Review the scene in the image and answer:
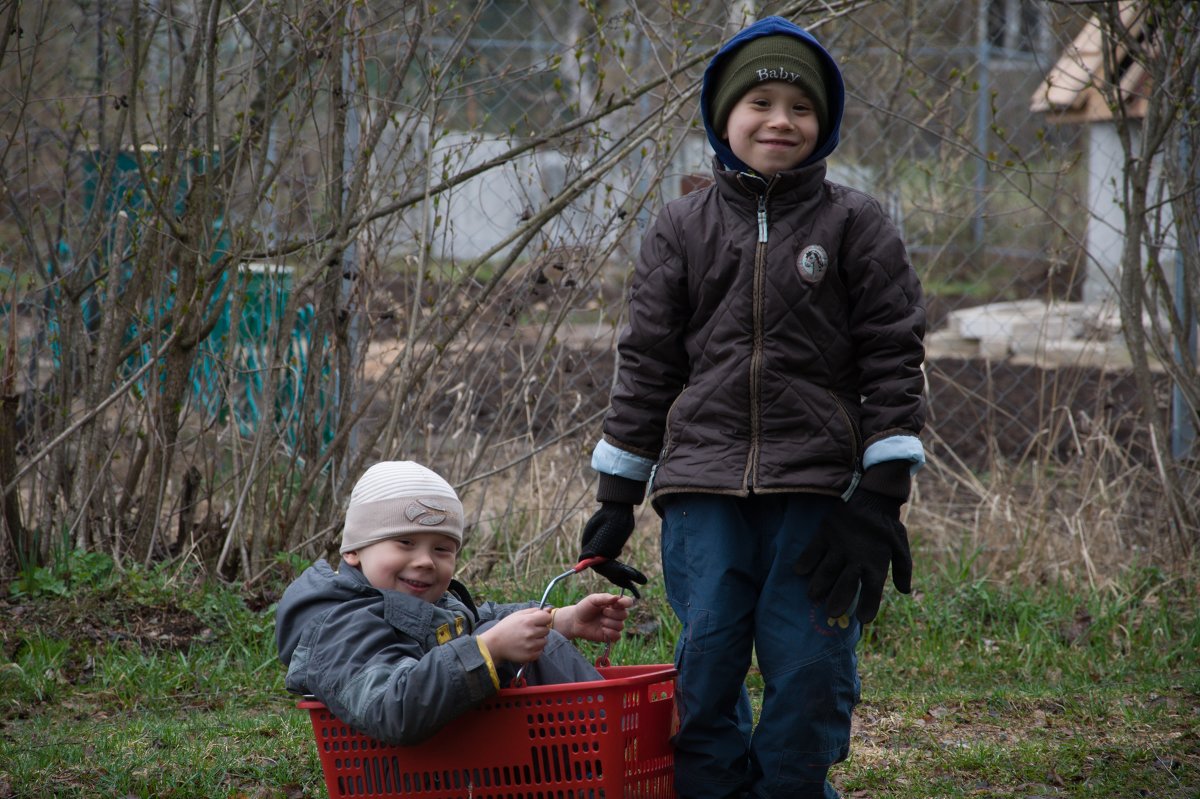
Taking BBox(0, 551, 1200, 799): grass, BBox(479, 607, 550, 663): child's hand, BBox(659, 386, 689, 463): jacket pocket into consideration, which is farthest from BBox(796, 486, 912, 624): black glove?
BBox(0, 551, 1200, 799): grass

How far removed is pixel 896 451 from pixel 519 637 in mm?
861

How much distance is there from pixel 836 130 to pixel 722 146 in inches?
10.2

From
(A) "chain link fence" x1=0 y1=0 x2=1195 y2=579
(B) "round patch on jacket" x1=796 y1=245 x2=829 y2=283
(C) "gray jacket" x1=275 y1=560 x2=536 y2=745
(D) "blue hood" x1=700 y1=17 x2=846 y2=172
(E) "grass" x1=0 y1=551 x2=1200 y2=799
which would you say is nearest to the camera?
(C) "gray jacket" x1=275 y1=560 x2=536 y2=745

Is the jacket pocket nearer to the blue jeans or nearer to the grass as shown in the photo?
the blue jeans

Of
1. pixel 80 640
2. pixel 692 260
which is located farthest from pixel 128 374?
pixel 692 260

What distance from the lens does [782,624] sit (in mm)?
2791

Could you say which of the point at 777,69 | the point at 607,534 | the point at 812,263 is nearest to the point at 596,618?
the point at 607,534

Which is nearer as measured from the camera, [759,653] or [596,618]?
[759,653]

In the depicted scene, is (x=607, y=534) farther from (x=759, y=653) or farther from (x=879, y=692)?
(x=879, y=692)

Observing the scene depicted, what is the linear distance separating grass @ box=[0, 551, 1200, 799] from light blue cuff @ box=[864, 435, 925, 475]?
3.56ft

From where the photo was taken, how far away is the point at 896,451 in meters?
2.68

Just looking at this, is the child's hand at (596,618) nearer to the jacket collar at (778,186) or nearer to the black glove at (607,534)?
the black glove at (607,534)

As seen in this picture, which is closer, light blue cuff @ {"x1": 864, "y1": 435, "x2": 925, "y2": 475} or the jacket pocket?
light blue cuff @ {"x1": 864, "y1": 435, "x2": 925, "y2": 475}

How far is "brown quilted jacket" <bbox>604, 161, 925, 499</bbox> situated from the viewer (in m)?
2.77
